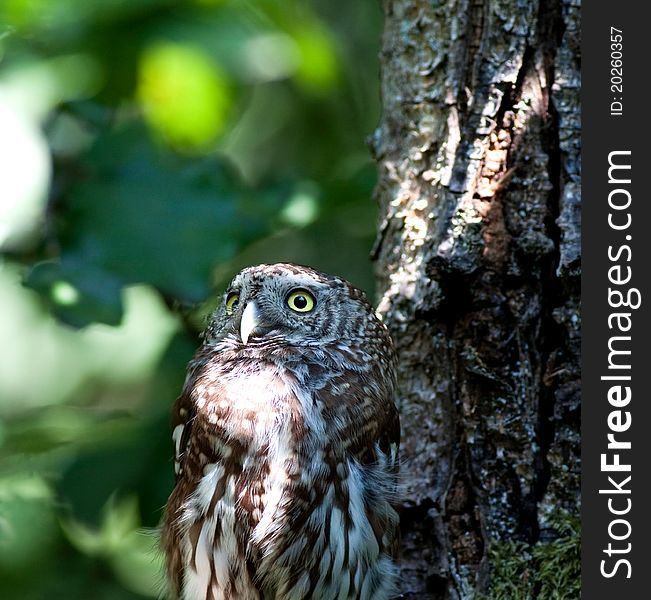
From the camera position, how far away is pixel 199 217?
3.34 m

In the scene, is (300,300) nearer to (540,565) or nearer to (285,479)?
(285,479)

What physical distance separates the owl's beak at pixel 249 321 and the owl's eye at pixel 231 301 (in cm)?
9

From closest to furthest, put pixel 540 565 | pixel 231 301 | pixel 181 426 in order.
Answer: pixel 540 565 → pixel 181 426 → pixel 231 301

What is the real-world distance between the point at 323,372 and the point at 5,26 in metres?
1.52

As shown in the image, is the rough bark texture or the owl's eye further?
the owl's eye

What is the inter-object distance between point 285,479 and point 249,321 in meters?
0.58

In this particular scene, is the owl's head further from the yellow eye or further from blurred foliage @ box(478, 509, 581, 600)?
blurred foliage @ box(478, 509, 581, 600)

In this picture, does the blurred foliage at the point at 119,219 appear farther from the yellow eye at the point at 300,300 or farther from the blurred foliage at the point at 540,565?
the blurred foliage at the point at 540,565

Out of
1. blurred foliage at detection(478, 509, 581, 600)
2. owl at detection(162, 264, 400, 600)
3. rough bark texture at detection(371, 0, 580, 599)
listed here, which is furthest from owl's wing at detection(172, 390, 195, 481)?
blurred foliage at detection(478, 509, 581, 600)

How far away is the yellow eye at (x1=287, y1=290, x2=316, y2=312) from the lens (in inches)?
132

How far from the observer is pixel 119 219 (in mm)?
3301

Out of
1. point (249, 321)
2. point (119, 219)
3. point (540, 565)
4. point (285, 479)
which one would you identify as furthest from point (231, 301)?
point (540, 565)

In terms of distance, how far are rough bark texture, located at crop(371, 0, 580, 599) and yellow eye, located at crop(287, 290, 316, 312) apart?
338 mm

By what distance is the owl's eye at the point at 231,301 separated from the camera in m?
3.41
